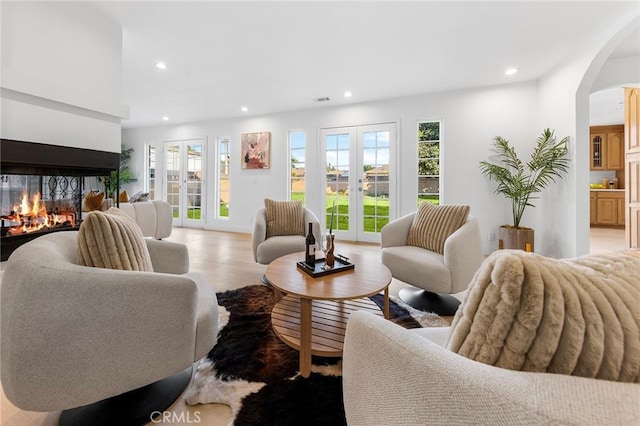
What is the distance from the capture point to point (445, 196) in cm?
438

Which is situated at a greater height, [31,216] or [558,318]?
[31,216]

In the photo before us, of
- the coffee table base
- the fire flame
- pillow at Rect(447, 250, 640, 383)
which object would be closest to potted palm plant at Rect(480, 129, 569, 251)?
the coffee table base

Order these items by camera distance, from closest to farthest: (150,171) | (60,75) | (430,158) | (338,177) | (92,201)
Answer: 1. (60,75)
2. (92,201)
3. (430,158)
4. (338,177)
5. (150,171)

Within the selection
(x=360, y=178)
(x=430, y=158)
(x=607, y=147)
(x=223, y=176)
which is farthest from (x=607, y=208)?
(x=223, y=176)

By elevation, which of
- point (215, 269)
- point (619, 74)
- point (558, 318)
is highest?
point (619, 74)

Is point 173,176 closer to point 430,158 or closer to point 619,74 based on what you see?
point 430,158

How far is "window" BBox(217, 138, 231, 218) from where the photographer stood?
6141mm

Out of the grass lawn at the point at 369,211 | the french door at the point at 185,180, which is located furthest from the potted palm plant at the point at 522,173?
the french door at the point at 185,180

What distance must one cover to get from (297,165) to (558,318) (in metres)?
5.23

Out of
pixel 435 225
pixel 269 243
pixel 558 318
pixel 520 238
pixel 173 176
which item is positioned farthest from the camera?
pixel 173 176

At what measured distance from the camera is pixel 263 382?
4.43 feet

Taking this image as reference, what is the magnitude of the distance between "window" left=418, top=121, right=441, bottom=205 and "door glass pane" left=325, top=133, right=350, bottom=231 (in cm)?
128

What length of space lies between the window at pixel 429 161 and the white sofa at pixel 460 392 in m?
4.19

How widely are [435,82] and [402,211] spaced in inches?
79.7
